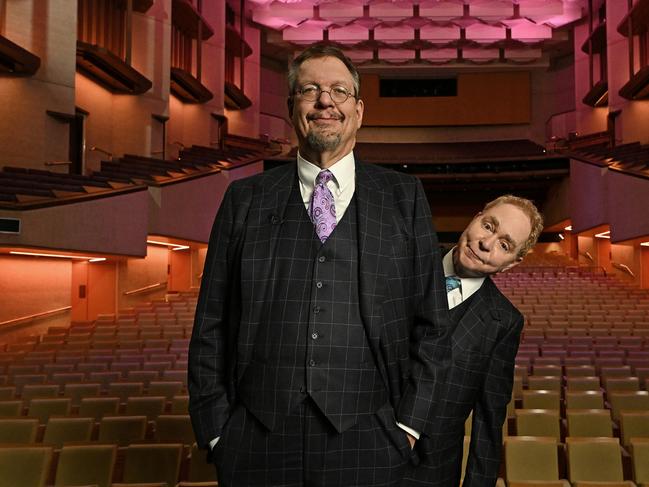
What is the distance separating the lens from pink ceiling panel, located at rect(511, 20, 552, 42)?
2061cm

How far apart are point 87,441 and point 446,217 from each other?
74.6 feet

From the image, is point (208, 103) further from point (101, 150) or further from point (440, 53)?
point (440, 53)

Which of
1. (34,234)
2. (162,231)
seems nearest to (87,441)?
(34,234)

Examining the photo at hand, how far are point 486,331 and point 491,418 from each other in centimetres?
26

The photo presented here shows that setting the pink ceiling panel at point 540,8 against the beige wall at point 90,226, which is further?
the pink ceiling panel at point 540,8

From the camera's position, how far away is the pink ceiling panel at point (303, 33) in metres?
21.2

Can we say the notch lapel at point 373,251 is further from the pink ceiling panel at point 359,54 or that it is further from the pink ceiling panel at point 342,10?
the pink ceiling panel at point 359,54

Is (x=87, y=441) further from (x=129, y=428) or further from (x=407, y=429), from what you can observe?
(x=407, y=429)

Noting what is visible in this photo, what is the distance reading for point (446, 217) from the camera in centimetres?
2530

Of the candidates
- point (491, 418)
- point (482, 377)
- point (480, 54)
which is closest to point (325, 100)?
point (482, 377)

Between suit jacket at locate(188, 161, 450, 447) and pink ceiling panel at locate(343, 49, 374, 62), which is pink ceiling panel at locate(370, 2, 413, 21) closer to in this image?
pink ceiling panel at locate(343, 49, 374, 62)

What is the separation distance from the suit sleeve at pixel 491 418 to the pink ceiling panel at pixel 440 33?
2063 centimetres

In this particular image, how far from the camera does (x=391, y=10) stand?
1969 centimetres

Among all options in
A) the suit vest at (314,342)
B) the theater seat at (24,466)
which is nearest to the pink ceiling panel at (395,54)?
the theater seat at (24,466)
